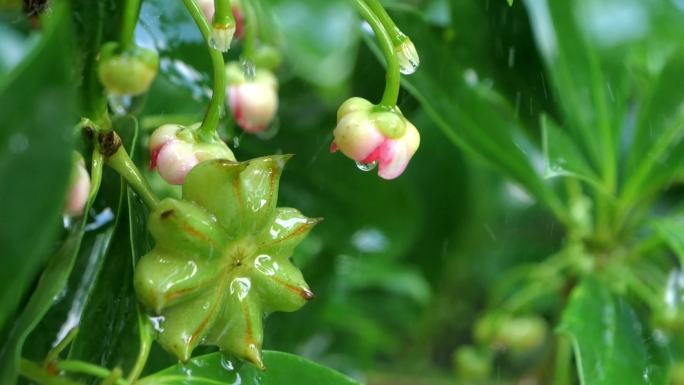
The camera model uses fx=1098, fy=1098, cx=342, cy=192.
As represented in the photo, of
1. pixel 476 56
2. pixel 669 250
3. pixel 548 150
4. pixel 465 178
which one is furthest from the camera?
pixel 465 178

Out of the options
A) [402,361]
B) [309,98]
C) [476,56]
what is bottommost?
[402,361]

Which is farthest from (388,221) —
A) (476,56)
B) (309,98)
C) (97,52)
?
(97,52)

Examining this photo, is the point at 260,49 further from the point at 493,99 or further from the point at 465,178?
the point at 465,178

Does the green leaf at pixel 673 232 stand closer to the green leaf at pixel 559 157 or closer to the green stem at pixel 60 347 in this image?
the green leaf at pixel 559 157

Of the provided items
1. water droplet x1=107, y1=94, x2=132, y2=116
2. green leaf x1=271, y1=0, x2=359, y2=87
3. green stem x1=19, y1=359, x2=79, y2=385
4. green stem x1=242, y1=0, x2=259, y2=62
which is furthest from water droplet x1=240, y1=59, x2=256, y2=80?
green leaf x1=271, y1=0, x2=359, y2=87

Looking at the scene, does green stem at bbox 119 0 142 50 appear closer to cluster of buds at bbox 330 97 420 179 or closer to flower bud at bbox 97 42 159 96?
flower bud at bbox 97 42 159 96

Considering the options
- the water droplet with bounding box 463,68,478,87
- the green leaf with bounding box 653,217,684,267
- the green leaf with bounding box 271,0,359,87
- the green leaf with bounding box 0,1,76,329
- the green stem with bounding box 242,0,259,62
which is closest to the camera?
the green leaf with bounding box 0,1,76,329

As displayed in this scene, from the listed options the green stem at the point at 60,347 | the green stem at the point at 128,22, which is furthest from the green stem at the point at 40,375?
the green stem at the point at 128,22
